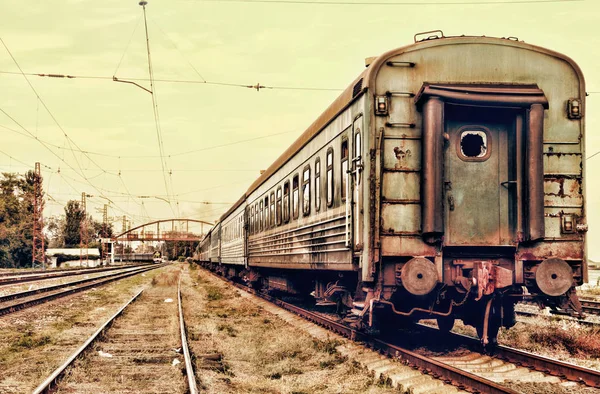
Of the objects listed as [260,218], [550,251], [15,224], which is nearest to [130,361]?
[550,251]

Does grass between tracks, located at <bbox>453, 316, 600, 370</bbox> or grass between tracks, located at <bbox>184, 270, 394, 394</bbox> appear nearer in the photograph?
grass between tracks, located at <bbox>184, 270, 394, 394</bbox>

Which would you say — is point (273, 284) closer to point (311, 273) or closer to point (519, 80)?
point (311, 273)

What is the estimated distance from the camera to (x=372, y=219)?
852 centimetres

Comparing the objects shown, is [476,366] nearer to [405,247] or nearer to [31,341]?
[405,247]

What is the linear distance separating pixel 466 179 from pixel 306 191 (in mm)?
4464

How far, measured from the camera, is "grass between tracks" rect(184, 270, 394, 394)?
7.81 m

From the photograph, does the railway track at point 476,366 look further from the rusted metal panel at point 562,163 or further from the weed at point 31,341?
the weed at point 31,341

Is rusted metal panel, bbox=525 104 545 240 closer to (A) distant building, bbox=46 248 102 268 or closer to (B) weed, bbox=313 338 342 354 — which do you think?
(B) weed, bbox=313 338 342 354

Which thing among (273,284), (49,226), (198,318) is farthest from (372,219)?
(49,226)

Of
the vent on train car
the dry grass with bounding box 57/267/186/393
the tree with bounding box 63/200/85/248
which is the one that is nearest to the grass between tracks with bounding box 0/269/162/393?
the dry grass with bounding box 57/267/186/393

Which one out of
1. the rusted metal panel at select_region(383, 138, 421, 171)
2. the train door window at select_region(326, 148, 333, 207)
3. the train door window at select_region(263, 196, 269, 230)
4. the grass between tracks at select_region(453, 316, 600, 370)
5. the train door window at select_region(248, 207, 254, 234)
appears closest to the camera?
the rusted metal panel at select_region(383, 138, 421, 171)

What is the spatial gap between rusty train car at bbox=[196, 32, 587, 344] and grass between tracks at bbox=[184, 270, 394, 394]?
0.99 m

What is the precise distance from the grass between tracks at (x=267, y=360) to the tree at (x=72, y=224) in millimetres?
96964

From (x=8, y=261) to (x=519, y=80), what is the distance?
71.1 metres
